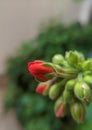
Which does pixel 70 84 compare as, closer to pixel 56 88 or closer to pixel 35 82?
pixel 56 88

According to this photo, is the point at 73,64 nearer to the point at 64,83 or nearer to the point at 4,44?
the point at 64,83

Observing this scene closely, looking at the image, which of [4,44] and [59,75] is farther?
[4,44]

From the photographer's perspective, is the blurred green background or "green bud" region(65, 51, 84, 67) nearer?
"green bud" region(65, 51, 84, 67)

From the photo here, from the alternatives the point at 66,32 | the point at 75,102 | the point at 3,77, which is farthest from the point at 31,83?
the point at 75,102

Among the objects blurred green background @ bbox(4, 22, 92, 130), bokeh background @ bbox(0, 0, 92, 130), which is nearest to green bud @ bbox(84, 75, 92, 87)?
bokeh background @ bbox(0, 0, 92, 130)

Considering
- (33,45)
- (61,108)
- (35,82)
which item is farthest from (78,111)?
(33,45)

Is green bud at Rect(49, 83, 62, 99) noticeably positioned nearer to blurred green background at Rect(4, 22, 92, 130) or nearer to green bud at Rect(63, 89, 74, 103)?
green bud at Rect(63, 89, 74, 103)
